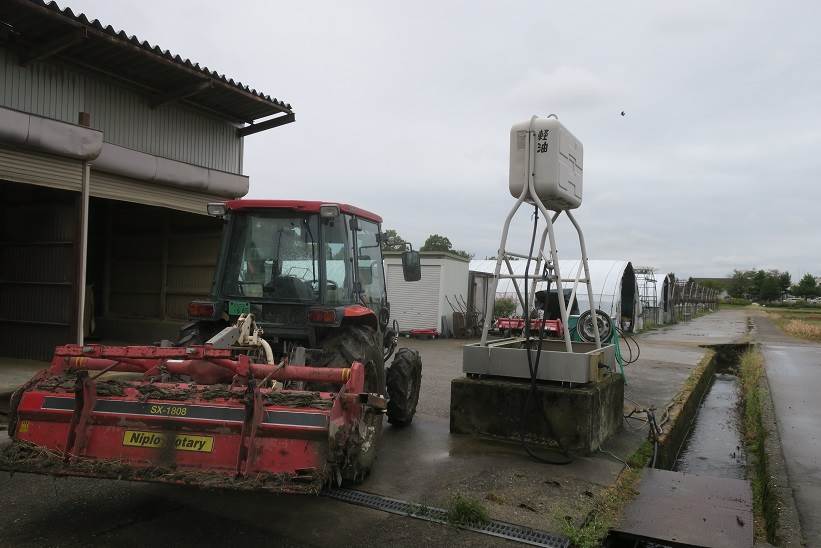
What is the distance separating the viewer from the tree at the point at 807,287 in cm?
10891

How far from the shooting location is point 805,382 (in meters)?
11.8

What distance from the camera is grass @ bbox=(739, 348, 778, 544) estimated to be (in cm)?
464

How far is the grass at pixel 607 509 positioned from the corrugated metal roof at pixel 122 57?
803cm

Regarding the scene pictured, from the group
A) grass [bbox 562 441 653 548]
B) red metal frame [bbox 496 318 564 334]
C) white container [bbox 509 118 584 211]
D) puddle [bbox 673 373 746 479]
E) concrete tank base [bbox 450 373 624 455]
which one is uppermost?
white container [bbox 509 118 584 211]

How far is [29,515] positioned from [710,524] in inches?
185

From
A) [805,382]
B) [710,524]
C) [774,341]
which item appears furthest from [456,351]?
[774,341]

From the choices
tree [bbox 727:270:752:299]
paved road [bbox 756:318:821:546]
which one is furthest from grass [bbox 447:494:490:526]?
tree [bbox 727:270:752:299]

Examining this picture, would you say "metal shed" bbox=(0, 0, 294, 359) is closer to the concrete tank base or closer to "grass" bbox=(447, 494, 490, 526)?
the concrete tank base

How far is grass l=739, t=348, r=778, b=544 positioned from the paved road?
0.19 metres

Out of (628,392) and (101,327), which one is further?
(101,327)

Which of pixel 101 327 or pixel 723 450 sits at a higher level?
pixel 101 327

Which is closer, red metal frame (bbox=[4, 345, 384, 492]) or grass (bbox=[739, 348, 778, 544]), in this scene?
red metal frame (bbox=[4, 345, 384, 492])

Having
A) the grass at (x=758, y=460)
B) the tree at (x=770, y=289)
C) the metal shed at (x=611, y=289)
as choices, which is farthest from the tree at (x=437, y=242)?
the tree at (x=770, y=289)

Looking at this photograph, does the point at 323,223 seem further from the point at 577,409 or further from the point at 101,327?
the point at 101,327
